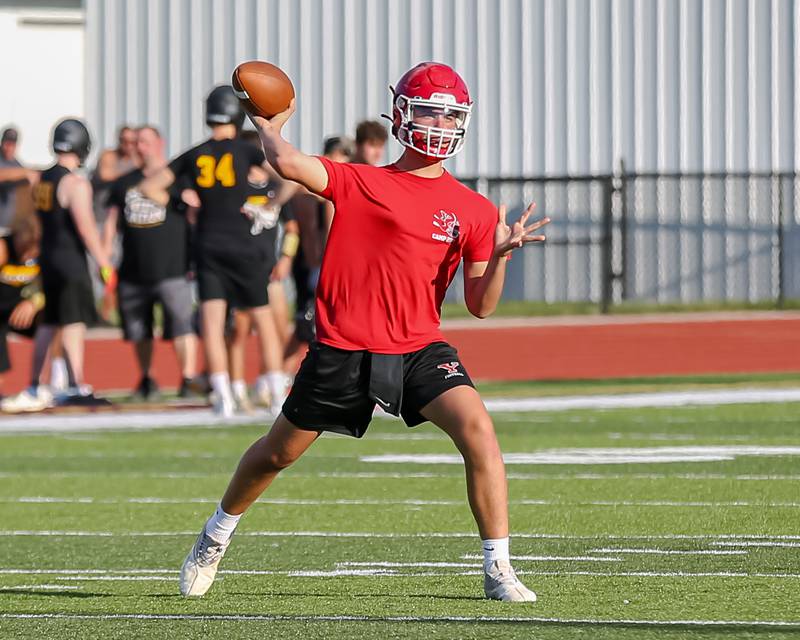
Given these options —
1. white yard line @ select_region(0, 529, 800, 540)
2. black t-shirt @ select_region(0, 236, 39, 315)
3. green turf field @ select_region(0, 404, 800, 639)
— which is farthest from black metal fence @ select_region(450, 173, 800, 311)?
white yard line @ select_region(0, 529, 800, 540)

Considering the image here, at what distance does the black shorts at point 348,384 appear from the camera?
6.74 m

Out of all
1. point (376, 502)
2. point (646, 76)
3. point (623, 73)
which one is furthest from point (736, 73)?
point (376, 502)

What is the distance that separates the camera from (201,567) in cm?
694

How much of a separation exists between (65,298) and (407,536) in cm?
729

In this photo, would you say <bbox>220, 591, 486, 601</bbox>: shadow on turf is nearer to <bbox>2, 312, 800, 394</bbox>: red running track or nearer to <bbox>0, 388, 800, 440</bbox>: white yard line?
<bbox>0, 388, 800, 440</bbox>: white yard line

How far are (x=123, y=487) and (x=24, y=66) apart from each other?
31359 millimetres

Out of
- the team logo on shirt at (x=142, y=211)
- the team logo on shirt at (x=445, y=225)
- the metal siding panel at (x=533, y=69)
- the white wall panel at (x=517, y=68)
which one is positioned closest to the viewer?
the team logo on shirt at (x=445, y=225)

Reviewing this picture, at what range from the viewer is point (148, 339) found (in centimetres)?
1603

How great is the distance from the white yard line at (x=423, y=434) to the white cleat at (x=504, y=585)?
6.70m

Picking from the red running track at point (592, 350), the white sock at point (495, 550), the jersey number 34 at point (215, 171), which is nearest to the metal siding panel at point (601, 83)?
the red running track at point (592, 350)

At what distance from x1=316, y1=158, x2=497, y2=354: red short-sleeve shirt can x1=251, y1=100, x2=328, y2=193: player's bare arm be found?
0.04m

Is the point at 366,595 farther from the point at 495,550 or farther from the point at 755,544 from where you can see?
the point at 755,544

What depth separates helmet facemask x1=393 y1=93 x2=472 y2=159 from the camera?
681 centimetres

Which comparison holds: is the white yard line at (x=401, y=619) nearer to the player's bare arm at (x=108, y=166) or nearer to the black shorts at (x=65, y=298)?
the black shorts at (x=65, y=298)
